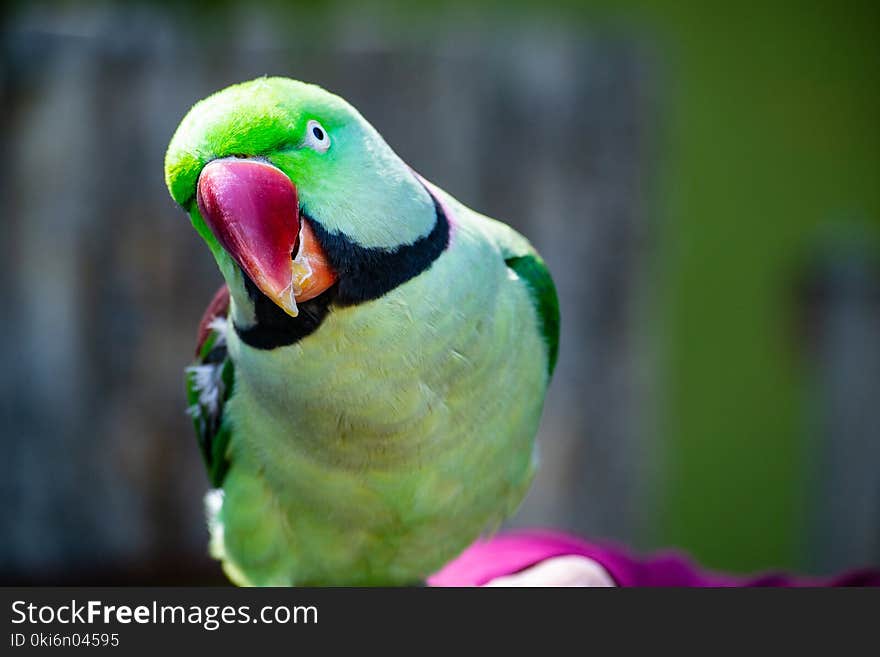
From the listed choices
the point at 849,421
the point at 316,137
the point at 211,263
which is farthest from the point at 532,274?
the point at 849,421

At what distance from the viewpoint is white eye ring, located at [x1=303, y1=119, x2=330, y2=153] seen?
4.55 feet

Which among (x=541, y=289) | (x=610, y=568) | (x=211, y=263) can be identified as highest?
(x=541, y=289)

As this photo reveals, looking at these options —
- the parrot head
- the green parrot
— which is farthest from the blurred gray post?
the parrot head

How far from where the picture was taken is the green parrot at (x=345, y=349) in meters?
1.36

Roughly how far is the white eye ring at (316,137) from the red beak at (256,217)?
0.24ft

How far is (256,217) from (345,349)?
0.93ft

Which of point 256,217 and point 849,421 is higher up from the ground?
point 256,217

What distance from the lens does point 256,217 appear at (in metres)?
1.31

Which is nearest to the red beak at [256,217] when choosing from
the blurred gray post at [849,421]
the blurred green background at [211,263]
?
the blurred green background at [211,263]

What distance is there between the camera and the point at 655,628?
1.65 metres

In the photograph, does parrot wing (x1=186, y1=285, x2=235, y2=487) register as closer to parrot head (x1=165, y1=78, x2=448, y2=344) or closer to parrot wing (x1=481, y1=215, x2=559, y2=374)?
parrot head (x1=165, y1=78, x2=448, y2=344)

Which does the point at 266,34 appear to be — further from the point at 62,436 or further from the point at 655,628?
the point at 655,628

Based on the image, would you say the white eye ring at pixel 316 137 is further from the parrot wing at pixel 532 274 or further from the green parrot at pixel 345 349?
the parrot wing at pixel 532 274

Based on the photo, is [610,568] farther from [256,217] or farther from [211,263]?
[211,263]
